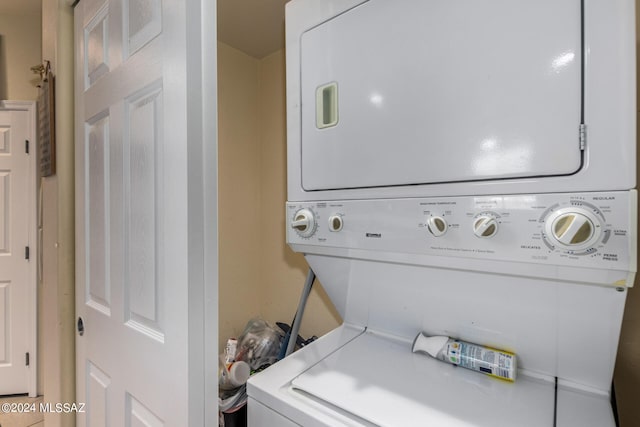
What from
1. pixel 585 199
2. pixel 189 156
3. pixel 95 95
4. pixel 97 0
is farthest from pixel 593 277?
pixel 97 0

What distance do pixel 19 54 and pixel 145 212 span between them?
277 cm

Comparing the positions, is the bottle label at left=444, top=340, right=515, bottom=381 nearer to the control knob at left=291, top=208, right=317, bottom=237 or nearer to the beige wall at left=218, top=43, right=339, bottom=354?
the control knob at left=291, top=208, right=317, bottom=237

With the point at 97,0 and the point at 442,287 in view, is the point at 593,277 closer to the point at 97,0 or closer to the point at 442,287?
the point at 442,287

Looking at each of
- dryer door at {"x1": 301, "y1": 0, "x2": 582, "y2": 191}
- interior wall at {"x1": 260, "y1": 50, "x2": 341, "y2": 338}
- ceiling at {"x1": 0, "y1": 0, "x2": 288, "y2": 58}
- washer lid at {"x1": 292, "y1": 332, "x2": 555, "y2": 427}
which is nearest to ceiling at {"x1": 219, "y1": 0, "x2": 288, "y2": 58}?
ceiling at {"x1": 0, "y1": 0, "x2": 288, "y2": 58}

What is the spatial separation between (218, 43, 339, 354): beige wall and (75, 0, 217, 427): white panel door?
80cm

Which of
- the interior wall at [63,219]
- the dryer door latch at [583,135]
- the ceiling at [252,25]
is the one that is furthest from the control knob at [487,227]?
the interior wall at [63,219]

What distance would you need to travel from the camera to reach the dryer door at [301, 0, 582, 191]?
2.19 feet

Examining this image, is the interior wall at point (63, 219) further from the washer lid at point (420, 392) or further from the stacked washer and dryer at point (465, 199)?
the washer lid at point (420, 392)

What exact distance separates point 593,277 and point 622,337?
0.67 metres

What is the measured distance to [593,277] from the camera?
65 cm

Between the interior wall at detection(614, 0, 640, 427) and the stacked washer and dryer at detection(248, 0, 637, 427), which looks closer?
the stacked washer and dryer at detection(248, 0, 637, 427)

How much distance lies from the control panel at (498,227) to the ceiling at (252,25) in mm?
1270

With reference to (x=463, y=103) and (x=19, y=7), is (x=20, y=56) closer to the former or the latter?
(x=19, y=7)

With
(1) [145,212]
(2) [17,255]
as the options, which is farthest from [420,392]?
(2) [17,255]
